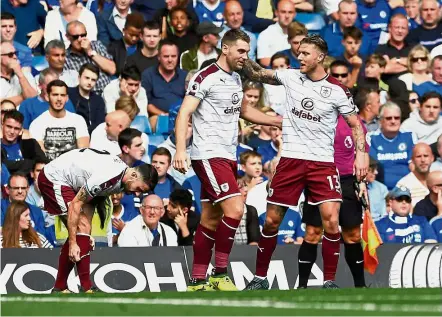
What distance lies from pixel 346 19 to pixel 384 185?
3332 mm

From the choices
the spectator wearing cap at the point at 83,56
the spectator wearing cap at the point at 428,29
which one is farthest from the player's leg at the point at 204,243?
the spectator wearing cap at the point at 428,29

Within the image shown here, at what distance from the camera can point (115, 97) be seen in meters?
17.0

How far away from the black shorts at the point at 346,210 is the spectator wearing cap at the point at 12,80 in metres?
5.25

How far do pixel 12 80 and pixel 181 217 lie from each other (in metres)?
3.34

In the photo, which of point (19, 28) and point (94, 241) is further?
point (19, 28)

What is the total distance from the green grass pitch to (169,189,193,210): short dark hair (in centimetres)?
410

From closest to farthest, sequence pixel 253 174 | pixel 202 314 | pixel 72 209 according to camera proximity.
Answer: pixel 202 314
pixel 72 209
pixel 253 174

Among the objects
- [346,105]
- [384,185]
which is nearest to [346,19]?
[384,185]

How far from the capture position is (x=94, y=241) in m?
13.3

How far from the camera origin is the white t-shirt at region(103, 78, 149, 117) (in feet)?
55.6

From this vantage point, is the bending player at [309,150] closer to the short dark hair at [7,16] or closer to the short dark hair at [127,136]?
the short dark hair at [127,136]

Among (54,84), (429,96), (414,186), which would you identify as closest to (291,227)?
(414,186)

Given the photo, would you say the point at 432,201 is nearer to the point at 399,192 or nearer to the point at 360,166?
the point at 399,192

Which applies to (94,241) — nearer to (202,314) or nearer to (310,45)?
(310,45)
